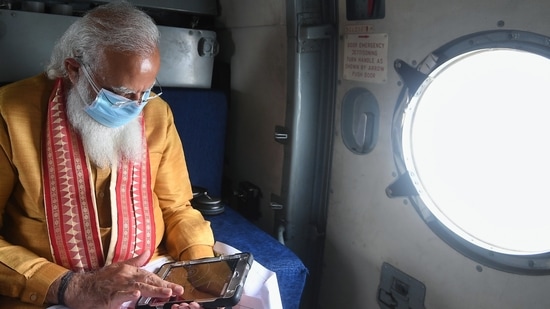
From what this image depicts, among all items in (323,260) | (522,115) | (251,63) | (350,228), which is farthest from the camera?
(251,63)

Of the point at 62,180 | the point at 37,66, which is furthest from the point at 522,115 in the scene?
the point at 37,66

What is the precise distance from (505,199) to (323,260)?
957mm

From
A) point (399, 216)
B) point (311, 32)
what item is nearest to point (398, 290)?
point (399, 216)

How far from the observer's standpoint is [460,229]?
1772 mm

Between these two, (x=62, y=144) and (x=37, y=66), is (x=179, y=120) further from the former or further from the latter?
(x=62, y=144)

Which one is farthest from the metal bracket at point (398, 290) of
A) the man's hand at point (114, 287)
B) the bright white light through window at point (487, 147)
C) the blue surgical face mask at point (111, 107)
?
the blue surgical face mask at point (111, 107)

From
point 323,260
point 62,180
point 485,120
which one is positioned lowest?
point 323,260

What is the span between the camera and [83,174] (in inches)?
69.4

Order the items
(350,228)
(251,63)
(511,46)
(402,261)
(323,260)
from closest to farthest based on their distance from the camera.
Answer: (511,46) < (402,261) < (350,228) < (323,260) < (251,63)

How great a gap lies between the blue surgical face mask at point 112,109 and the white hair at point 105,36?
0.11 metres

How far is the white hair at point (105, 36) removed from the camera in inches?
65.7

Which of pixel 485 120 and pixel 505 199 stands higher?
pixel 485 120

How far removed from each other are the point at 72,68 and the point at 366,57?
3.62 ft

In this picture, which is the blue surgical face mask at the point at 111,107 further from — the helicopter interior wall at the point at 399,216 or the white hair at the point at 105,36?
the helicopter interior wall at the point at 399,216
